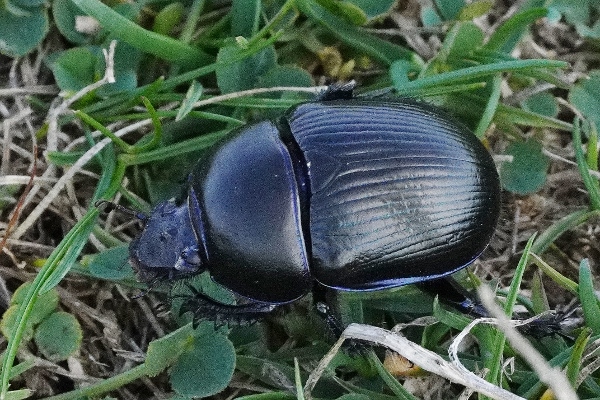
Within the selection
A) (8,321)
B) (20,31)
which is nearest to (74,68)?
(20,31)

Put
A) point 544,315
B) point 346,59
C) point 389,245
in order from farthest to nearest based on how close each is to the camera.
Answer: point 346,59
point 544,315
point 389,245

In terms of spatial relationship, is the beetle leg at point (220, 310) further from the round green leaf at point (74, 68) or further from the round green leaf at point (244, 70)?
the round green leaf at point (74, 68)

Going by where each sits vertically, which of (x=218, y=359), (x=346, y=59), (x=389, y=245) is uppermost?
(x=346, y=59)

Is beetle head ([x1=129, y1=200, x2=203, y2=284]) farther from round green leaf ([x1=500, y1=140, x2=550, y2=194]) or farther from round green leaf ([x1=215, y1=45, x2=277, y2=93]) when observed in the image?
round green leaf ([x1=500, y1=140, x2=550, y2=194])

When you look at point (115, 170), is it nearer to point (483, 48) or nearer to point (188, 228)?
point (188, 228)

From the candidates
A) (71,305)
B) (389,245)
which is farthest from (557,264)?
(71,305)

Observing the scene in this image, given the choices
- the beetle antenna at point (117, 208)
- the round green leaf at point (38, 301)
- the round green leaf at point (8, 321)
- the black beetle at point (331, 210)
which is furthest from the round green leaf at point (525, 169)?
the round green leaf at point (8, 321)

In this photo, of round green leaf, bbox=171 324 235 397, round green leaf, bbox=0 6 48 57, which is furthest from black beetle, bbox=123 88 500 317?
round green leaf, bbox=0 6 48 57
